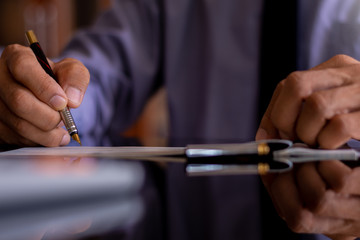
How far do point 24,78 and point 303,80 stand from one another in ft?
0.74

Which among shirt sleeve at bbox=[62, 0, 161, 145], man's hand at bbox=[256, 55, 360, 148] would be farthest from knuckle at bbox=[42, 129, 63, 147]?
shirt sleeve at bbox=[62, 0, 161, 145]

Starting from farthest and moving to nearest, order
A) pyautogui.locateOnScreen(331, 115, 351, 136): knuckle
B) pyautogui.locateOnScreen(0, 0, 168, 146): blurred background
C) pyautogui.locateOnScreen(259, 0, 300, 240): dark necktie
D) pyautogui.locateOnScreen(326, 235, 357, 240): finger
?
pyautogui.locateOnScreen(0, 0, 168, 146): blurred background
pyautogui.locateOnScreen(259, 0, 300, 240): dark necktie
pyautogui.locateOnScreen(331, 115, 351, 136): knuckle
pyautogui.locateOnScreen(326, 235, 357, 240): finger

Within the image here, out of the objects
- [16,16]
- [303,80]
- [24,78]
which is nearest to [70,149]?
[24,78]

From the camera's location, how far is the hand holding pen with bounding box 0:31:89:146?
0.29 metres

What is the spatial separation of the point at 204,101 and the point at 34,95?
39 centimetres

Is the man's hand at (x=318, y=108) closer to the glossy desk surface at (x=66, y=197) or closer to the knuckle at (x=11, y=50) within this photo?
the glossy desk surface at (x=66, y=197)

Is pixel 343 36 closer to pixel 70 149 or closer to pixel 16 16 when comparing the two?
pixel 70 149

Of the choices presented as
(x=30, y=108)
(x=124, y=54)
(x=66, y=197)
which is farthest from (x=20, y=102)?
(x=124, y=54)

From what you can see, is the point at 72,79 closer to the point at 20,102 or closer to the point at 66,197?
the point at 20,102

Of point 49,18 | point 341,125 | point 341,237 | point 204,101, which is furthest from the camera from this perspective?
point 49,18

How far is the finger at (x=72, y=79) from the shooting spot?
0.29 metres

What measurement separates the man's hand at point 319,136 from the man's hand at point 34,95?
6.5 inches

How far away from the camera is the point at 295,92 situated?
0.24 meters

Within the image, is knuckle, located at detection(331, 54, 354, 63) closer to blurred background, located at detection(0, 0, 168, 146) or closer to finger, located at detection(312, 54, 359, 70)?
finger, located at detection(312, 54, 359, 70)
